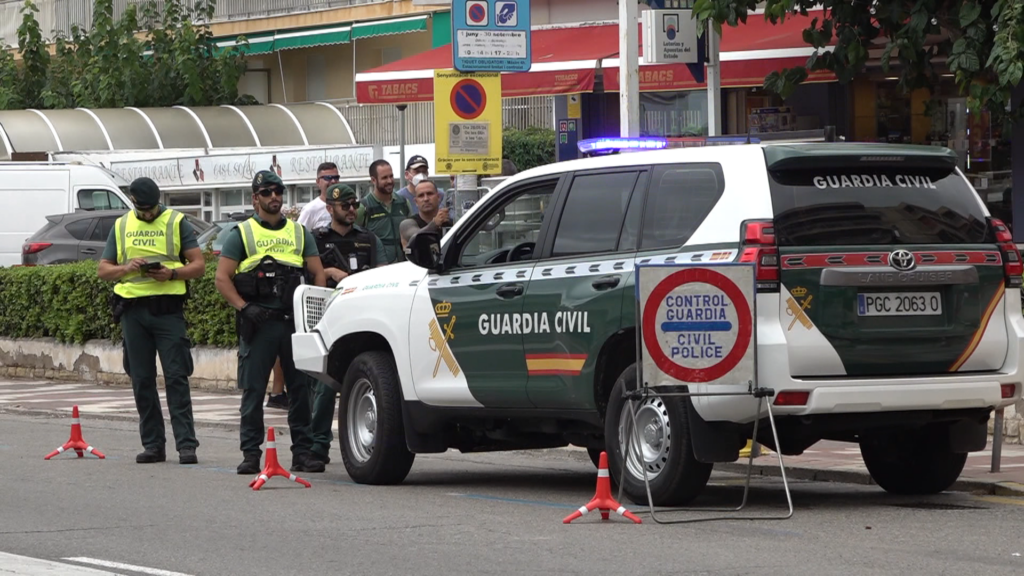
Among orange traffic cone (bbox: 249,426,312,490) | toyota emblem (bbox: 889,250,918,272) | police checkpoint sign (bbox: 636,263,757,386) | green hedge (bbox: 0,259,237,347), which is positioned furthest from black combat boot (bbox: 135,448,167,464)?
green hedge (bbox: 0,259,237,347)

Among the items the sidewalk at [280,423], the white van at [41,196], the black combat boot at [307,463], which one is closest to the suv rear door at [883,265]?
the sidewalk at [280,423]

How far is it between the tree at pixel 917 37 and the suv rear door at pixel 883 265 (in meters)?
5.15

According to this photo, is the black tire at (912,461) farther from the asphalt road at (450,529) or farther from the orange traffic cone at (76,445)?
the orange traffic cone at (76,445)

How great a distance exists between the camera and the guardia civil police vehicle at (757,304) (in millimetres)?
9008

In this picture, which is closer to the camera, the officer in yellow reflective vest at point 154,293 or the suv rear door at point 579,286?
the suv rear door at point 579,286

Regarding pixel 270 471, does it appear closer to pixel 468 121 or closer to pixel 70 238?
pixel 468 121

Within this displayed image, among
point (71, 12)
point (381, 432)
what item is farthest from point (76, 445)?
point (71, 12)

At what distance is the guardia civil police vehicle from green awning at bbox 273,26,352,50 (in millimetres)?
25943

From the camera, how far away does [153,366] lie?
502 inches

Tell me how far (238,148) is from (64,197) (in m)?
4.71

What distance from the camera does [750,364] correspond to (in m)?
8.88

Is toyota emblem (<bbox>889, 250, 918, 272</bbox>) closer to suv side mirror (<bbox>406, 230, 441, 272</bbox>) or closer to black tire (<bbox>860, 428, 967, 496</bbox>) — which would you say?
black tire (<bbox>860, 428, 967, 496</bbox>)

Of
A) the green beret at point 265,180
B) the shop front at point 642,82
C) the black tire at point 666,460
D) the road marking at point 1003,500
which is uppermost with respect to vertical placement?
the shop front at point 642,82

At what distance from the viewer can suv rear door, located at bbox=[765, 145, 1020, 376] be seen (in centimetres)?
898
